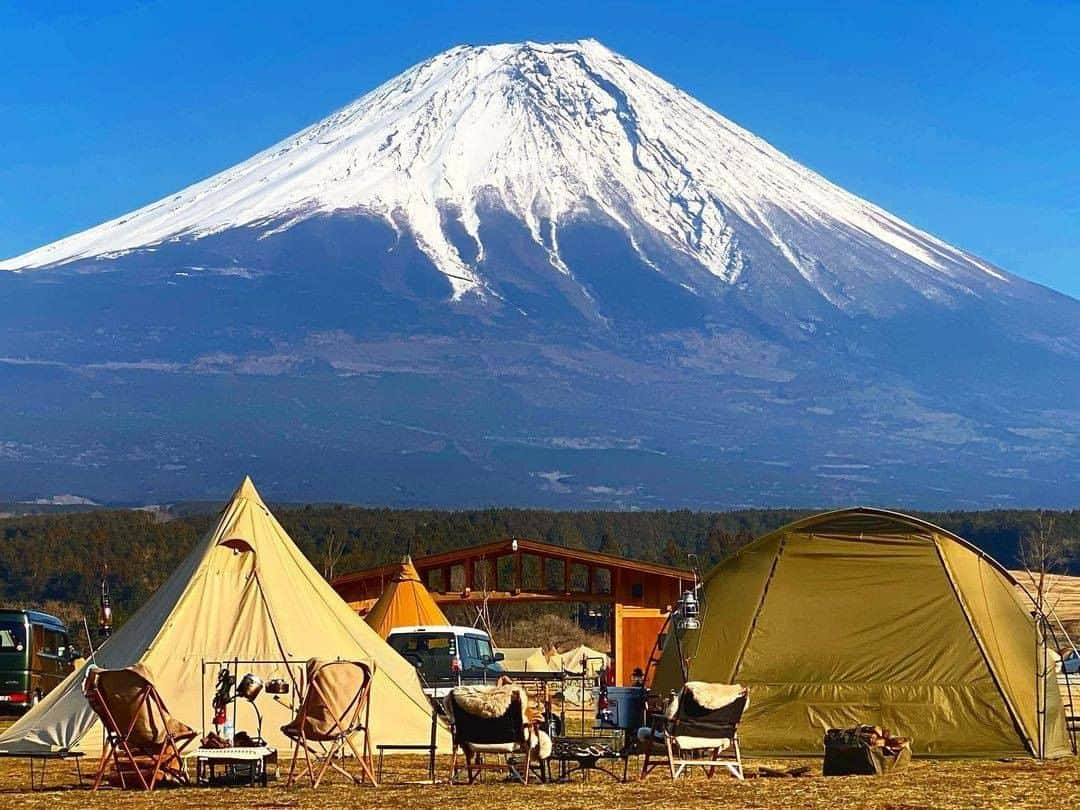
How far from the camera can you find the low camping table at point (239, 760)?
1705 centimetres

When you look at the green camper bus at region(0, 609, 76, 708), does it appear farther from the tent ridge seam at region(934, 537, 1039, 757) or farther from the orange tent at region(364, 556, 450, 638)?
the tent ridge seam at region(934, 537, 1039, 757)

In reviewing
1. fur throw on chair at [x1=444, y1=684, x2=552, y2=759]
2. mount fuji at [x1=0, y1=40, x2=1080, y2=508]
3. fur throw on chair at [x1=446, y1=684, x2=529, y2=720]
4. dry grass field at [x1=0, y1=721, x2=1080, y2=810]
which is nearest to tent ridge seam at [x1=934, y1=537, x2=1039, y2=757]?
dry grass field at [x1=0, y1=721, x2=1080, y2=810]

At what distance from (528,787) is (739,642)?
5.01 metres

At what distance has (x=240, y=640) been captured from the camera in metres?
21.0

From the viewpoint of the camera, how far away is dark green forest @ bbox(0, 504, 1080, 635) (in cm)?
7244

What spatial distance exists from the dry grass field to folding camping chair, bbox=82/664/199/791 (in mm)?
355

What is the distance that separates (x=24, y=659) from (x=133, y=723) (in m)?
11.9

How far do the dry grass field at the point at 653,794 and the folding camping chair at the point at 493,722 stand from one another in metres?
0.34

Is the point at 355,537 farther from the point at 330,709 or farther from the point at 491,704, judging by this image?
the point at 491,704

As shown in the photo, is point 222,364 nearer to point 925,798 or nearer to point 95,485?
point 95,485

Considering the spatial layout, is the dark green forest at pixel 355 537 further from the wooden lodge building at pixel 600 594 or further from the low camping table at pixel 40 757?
the low camping table at pixel 40 757

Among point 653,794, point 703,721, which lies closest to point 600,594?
point 703,721

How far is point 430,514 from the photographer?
10306 centimetres

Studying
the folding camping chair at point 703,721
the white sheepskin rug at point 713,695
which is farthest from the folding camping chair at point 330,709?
the white sheepskin rug at point 713,695
